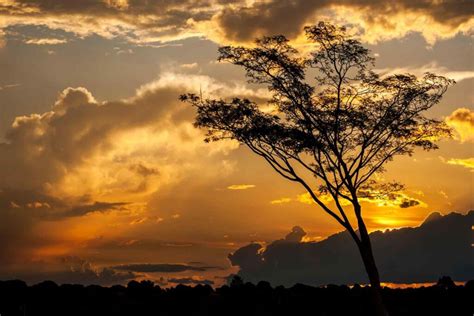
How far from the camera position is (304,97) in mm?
45219

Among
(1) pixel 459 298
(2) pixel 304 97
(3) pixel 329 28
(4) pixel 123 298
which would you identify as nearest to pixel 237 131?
(2) pixel 304 97

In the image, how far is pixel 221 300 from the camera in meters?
39.0

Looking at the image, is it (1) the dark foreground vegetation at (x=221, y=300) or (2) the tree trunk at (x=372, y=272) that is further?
(2) the tree trunk at (x=372, y=272)

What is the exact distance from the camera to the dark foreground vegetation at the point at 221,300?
35.7 meters

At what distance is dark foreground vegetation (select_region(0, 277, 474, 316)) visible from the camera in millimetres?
35656

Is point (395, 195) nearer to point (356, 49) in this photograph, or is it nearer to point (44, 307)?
point (356, 49)

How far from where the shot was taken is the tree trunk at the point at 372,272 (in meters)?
40.7

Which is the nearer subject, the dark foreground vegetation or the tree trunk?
the dark foreground vegetation

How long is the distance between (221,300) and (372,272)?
29.5ft

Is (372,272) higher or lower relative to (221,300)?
higher

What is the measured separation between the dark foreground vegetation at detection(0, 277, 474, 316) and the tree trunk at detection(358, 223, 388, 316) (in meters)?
3.09

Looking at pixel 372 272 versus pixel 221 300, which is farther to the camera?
pixel 372 272

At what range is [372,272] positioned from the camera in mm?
41344

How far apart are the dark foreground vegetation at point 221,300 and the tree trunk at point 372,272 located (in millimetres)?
3094
